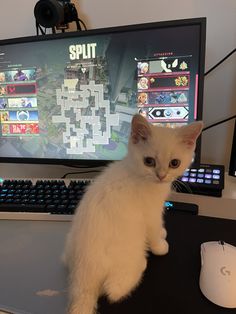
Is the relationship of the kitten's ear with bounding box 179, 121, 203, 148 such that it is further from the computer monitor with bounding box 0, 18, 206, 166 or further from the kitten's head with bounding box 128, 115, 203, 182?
the computer monitor with bounding box 0, 18, 206, 166

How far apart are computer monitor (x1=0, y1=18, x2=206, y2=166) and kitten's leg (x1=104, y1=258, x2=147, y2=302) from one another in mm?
354

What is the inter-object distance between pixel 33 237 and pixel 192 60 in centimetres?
54

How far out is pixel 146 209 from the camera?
1.61ft

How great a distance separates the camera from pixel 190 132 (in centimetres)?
47

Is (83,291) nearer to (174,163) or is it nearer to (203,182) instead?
(174,163)

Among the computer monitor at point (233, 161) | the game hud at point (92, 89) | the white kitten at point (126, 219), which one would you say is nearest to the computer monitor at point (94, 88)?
the game hud at point (92, 89)

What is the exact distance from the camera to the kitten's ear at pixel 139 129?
18.1 inches

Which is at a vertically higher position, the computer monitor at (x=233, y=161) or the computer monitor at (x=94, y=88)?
the computer monitor at (x=94, y=88)

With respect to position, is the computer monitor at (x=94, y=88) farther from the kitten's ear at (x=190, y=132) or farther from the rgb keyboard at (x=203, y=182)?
the kitten's ear at (x=190, y=132)

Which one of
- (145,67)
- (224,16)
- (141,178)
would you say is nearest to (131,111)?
(145,67)

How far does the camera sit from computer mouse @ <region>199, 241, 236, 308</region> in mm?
394

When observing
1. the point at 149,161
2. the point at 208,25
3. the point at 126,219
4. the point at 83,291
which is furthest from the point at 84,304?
the point at 208,25

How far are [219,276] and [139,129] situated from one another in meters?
0.26

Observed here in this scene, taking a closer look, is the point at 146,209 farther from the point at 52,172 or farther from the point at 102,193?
the point at 52,172
